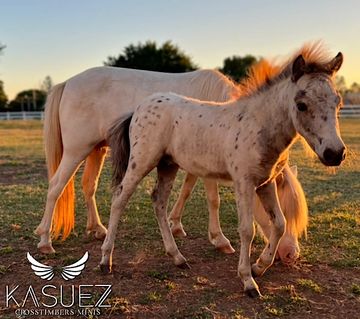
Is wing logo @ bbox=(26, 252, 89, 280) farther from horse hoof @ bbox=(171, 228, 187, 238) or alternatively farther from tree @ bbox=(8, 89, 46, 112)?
tree @ bbox=(8, 89, 46, 112)

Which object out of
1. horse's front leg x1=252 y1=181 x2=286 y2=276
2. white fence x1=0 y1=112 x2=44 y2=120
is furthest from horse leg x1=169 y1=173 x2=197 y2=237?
white fence x1=0 y1=112 x2=44 y2=120

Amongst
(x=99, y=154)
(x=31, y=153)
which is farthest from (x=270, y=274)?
(x=31, y=153)

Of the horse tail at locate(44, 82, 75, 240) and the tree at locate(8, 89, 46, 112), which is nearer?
the horse tail at locate(44, 82, 75, 240)

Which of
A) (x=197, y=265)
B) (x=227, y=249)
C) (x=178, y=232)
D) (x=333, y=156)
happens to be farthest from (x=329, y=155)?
(x=178, y=232)

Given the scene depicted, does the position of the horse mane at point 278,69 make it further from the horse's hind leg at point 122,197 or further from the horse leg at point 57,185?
the horse leg at point 57,185

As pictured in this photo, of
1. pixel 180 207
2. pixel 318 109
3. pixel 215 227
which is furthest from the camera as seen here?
pixel 180 207

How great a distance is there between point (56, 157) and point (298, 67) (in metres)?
3.40

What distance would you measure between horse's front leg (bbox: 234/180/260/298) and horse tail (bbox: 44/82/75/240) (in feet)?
8.06

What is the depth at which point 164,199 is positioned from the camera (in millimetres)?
4590

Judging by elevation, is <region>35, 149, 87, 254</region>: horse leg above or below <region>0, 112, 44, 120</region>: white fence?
below

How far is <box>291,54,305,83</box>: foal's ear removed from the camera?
10.6ft

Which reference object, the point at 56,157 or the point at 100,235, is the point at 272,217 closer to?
the point at 100,235

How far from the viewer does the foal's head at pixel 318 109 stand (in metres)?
3.02

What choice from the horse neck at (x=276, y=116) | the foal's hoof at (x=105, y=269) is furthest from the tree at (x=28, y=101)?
the horse neck at (x=276, y=116)
